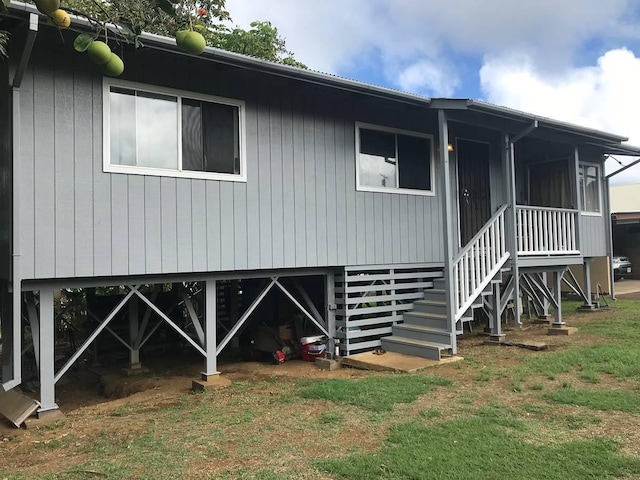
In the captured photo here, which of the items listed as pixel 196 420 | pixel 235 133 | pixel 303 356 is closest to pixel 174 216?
pixel 235 133

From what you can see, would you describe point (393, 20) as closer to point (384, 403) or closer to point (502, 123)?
point (502, 123)

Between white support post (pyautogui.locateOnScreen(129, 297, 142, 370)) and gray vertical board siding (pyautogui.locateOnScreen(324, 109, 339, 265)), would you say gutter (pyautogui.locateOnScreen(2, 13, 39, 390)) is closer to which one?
white support post (pyautogui.locateOnScreen(129, 297, 142, 370))

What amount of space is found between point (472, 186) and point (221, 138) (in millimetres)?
4957

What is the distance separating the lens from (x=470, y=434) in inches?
155

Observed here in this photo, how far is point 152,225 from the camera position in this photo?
18.6 feet

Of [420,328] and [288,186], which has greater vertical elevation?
[288,186]

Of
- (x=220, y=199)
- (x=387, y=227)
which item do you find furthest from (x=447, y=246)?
(x=220, y=199)

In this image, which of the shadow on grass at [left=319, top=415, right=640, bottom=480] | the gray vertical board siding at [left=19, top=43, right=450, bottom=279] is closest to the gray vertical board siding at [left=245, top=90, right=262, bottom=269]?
the gray vertical board siding at [left=19, top=43, right=450, bottom=279]

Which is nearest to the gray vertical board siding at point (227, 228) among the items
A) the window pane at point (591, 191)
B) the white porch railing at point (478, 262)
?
the white porch railing at point (478, 262)

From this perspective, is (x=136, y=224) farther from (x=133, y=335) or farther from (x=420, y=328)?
(x=420, y=328)

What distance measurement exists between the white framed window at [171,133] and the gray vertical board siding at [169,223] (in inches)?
6.2

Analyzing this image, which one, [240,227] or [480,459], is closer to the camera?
[480,459]

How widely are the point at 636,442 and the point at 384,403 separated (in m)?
2.00

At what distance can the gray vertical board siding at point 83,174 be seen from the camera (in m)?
5.21
